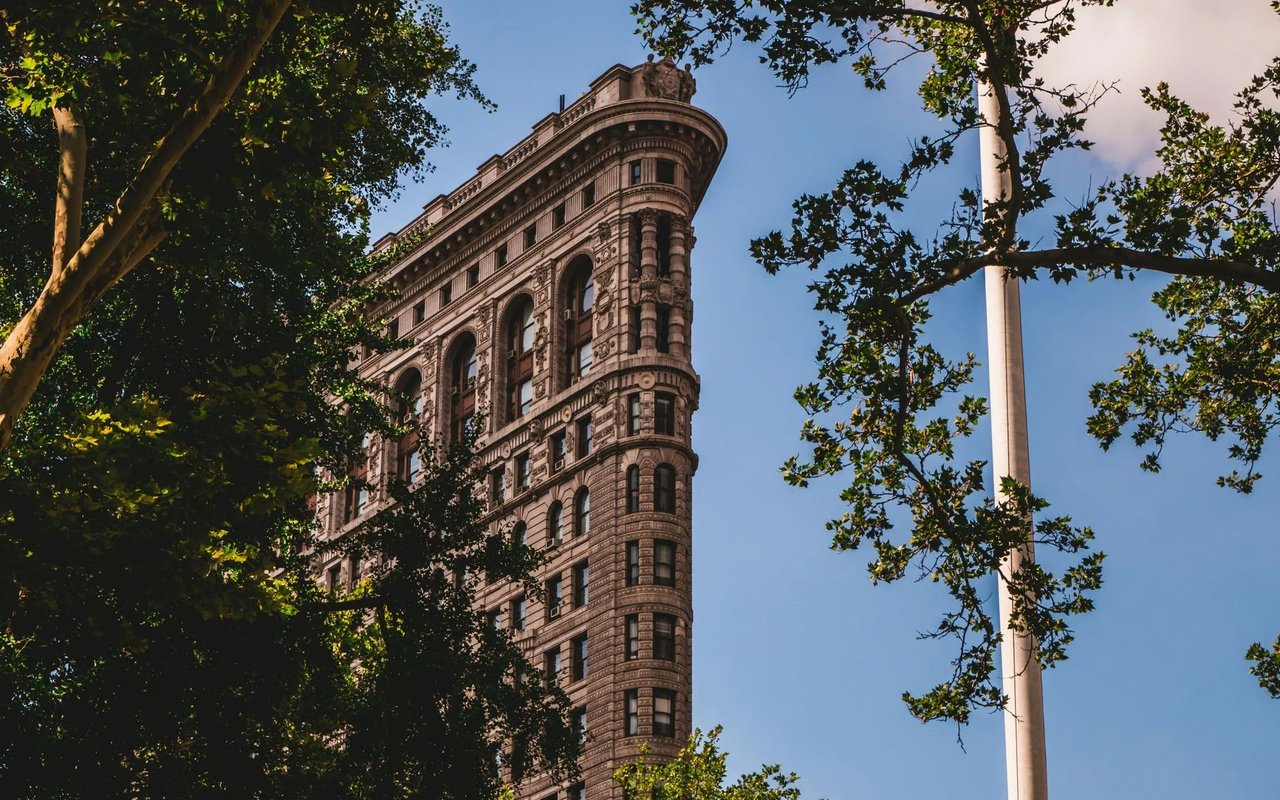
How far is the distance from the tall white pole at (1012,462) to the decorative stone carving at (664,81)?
2438 inches

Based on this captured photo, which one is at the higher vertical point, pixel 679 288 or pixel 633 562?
pixel 679 288

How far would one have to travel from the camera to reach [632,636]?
75.3 m

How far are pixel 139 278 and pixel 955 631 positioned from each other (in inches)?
548

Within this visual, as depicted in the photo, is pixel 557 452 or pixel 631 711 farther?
pixel 557 452

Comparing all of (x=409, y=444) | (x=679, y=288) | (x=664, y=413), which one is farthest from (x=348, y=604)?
(x=409, y=444)

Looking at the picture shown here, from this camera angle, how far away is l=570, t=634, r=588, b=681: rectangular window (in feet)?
254

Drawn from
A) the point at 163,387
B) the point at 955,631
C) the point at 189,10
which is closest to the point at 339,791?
the point at 163,387

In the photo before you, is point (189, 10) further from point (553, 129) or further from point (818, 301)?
point (553, 129)

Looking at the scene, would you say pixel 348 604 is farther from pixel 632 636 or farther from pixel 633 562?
pixel 633 562

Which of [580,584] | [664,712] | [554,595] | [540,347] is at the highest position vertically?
[540,347]

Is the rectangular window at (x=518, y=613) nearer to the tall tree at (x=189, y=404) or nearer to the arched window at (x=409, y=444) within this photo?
the arched window at (x=409, y=444)

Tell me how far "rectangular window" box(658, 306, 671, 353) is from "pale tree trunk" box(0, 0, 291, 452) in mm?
65950

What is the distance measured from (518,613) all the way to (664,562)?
9284 millimetres

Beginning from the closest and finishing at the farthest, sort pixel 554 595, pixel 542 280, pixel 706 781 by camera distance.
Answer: pixel 706 781, pixel 554 595, pixel 542 280
